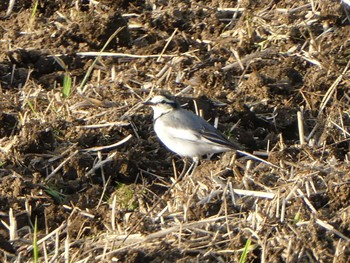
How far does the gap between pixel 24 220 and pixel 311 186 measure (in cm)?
203

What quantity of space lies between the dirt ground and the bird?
0.14 meters

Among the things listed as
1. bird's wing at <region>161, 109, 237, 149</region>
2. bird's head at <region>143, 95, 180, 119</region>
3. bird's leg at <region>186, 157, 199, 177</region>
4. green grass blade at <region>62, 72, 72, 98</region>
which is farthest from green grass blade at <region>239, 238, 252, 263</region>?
green grass blade at <region>62, 72, 72, 98</region>

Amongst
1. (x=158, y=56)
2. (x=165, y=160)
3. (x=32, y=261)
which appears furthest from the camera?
(x=158, y=56)

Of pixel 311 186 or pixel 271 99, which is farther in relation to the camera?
pixel 271 99

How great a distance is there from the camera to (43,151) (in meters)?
7.63

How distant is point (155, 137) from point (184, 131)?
25 cm

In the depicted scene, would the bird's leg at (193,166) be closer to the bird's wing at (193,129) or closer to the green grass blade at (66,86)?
the bird's wing at (193,129)

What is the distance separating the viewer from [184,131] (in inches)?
320

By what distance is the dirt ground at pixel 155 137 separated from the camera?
6371 mm

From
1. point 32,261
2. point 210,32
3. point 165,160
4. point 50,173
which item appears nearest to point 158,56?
point 210,32

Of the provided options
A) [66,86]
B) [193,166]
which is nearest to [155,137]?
[193,166]

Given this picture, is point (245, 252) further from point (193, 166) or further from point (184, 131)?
point (184, 131)

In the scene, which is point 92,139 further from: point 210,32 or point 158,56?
point 210,32

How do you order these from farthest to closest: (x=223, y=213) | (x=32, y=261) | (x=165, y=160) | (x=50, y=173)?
(x=165, y=160)
(x=50, y=173)
(x=223, y=213)
(x=32, y=261)
